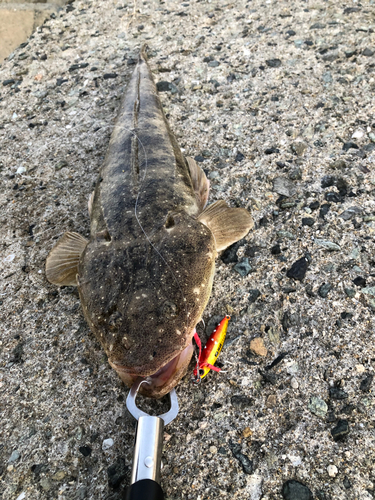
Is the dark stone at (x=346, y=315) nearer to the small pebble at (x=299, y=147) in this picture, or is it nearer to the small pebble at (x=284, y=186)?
the small pebble at (x=284, y=186)

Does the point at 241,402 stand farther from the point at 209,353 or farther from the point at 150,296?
the point at 150,296

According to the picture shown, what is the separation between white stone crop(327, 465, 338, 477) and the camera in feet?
5.93

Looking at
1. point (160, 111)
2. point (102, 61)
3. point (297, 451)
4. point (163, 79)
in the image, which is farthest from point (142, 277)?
point (102, 61)

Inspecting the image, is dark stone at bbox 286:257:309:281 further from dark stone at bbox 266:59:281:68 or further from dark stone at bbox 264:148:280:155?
dark stone at bbox 266:59:281:68

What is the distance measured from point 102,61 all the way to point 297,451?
566 cm

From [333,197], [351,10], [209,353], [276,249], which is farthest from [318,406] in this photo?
[351,10]

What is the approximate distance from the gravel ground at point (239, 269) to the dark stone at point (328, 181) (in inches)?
0.7

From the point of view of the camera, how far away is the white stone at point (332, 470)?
1.81m

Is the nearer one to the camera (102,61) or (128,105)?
(128,105)

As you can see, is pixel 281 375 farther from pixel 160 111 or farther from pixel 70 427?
pixel 160 111

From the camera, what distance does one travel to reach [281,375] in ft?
7.20

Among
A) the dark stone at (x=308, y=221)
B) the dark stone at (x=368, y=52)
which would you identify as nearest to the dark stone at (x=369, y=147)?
the dark stone at (x=308, y=221)

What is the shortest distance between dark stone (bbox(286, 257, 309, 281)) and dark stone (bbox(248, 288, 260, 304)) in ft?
0.94

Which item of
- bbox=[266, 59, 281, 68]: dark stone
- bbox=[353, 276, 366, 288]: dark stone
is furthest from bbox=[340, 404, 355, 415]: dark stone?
bbox=[266, 59, 281, 68]: dark stone
